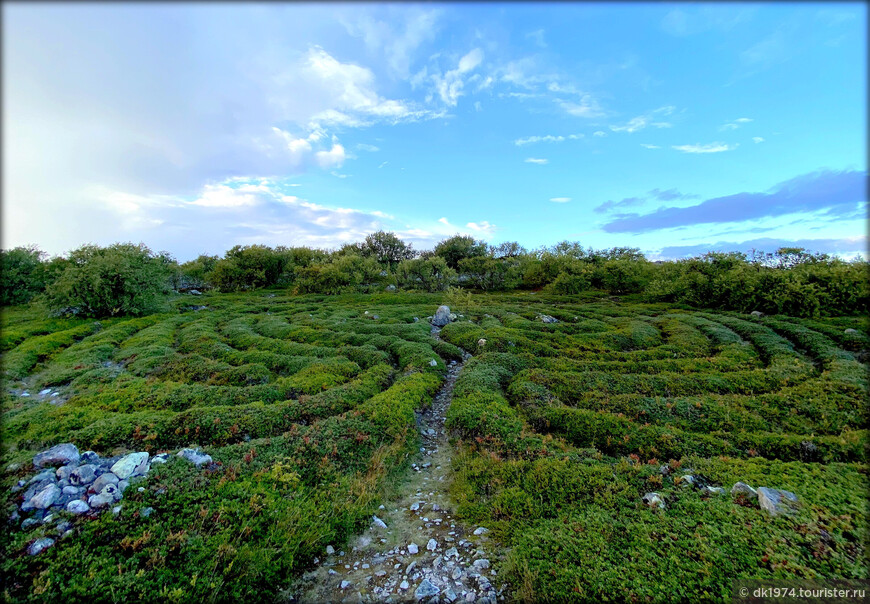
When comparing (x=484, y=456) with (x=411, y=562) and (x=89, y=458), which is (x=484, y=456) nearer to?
(x=411, y=562)

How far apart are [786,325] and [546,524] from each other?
38639 mm

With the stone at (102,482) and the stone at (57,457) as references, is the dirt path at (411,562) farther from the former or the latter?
the stone at (57,457)

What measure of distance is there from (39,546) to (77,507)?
0.99 meters

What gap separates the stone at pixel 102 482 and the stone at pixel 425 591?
7816 mm

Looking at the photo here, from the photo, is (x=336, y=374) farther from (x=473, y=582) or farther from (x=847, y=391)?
(x=847, y=391)

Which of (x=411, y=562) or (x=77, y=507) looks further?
(x=411, y=562)

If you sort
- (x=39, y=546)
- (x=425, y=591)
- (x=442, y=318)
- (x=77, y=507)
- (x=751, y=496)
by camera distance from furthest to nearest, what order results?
(x=442, y=318) → (x=751, y=496) → (x=77, y=507) → (x=425, y=591) → (x=39, y=546)

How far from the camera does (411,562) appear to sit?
8.26 m

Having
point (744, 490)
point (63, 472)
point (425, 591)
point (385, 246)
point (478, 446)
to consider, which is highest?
point (385, 246)

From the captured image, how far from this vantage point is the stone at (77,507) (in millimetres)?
7438

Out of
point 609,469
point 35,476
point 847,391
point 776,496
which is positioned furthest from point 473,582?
point 847,391

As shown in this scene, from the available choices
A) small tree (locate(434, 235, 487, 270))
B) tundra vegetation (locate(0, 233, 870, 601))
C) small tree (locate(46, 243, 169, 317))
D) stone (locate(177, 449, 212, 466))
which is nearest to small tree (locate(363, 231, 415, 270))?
small tree (locate(434, 235, 487, 270))

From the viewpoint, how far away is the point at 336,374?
19.5m

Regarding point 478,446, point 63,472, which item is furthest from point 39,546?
point 478,446
